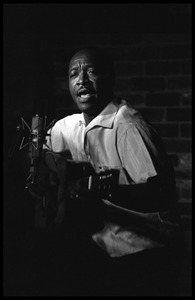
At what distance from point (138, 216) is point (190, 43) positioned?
81 cm

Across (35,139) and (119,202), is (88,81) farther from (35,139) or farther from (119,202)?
(119,202)

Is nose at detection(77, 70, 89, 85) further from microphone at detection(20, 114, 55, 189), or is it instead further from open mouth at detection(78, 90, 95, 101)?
microphone at detection(20, 114, 55, 189)

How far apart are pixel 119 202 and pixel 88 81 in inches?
13.2

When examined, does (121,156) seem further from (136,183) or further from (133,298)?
(133,298)

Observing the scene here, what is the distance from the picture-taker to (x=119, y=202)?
1.12 meters

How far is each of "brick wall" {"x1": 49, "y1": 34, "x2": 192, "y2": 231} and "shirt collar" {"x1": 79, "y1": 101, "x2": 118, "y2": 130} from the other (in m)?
0.46

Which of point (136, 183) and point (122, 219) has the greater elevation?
point (136, 183)

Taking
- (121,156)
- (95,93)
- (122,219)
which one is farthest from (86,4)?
(122,219)

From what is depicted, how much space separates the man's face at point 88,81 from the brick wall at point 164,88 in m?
0.47

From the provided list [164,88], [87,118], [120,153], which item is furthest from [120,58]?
[120,153]

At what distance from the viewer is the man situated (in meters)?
1.12

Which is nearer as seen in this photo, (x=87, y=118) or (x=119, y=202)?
(x=119, y=202)

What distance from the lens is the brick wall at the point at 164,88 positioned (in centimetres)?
165

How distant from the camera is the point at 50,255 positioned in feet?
4.08
